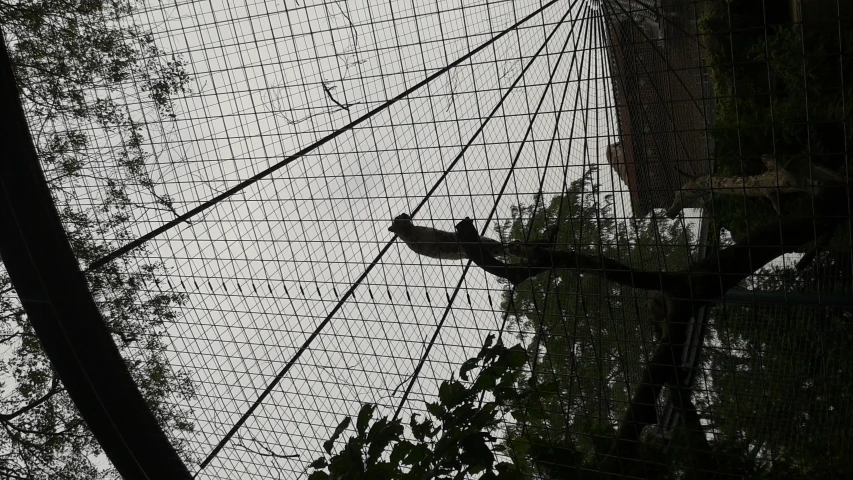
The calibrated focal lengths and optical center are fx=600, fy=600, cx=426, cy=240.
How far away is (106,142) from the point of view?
2383mm

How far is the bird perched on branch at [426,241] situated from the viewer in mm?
1846

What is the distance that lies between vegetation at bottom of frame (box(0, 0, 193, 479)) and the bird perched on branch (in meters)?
0.93

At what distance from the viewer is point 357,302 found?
1.79 m

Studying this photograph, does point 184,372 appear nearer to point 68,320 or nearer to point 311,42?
point 68,320

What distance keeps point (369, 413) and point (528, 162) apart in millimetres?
1161

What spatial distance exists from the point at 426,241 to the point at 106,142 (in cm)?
141

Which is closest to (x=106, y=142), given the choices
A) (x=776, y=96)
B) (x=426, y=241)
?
(x=426, y=241)

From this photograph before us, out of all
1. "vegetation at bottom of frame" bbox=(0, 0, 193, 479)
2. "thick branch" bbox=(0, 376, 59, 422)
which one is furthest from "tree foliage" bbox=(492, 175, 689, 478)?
"thick branch" bbox=(0, 376, 59, 422)

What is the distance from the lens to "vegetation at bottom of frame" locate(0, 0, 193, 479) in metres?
2.25

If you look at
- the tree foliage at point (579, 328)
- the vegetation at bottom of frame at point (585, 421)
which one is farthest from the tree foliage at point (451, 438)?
the tree foliage at point (579, 328)

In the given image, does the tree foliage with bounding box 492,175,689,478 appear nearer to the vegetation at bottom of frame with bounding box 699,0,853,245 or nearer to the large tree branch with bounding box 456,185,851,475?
the large tree branch with bounding box 456,185,851,475

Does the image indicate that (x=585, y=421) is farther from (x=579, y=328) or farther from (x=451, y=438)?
(x=451, y=438)

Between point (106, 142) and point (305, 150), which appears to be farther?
point (106, 142)

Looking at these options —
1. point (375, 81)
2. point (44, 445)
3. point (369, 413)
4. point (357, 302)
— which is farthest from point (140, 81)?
point (44, 445)
